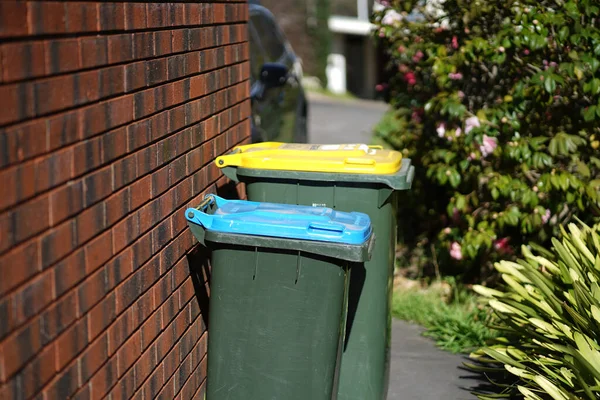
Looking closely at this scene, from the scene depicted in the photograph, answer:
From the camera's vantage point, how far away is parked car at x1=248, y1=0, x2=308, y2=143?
21.4 feet

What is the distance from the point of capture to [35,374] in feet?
8.18

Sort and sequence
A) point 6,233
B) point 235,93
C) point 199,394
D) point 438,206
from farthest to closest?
point 438,206
point 235,93
point 199,394
point 6,233

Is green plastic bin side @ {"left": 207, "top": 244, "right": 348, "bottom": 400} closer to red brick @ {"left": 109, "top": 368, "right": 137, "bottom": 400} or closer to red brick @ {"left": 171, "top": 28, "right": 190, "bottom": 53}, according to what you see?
red brick @ {"left": 109, "top": 368, "right": 137, "bottom": 400}

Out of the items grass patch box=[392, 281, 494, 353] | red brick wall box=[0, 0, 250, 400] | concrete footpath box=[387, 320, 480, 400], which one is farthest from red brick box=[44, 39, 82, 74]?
grass patch box=[392, 281, 494, 353]

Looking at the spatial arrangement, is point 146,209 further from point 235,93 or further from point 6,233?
point 235,93

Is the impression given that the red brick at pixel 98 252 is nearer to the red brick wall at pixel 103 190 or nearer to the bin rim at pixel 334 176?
the red brick wall at pixel 103 190

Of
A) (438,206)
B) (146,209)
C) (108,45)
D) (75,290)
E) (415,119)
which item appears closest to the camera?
(75,290)

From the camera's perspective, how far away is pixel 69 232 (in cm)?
269

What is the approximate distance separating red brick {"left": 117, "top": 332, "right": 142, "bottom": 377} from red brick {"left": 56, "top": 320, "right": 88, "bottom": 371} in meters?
0.30

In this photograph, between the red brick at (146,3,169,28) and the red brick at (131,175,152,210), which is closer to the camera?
the red brick at (131,175,152,210)

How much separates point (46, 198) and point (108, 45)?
671mm

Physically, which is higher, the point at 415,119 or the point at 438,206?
the point at 415,119

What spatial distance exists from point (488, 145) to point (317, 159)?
→ 5.67ft

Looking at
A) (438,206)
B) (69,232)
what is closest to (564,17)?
(438,206)
